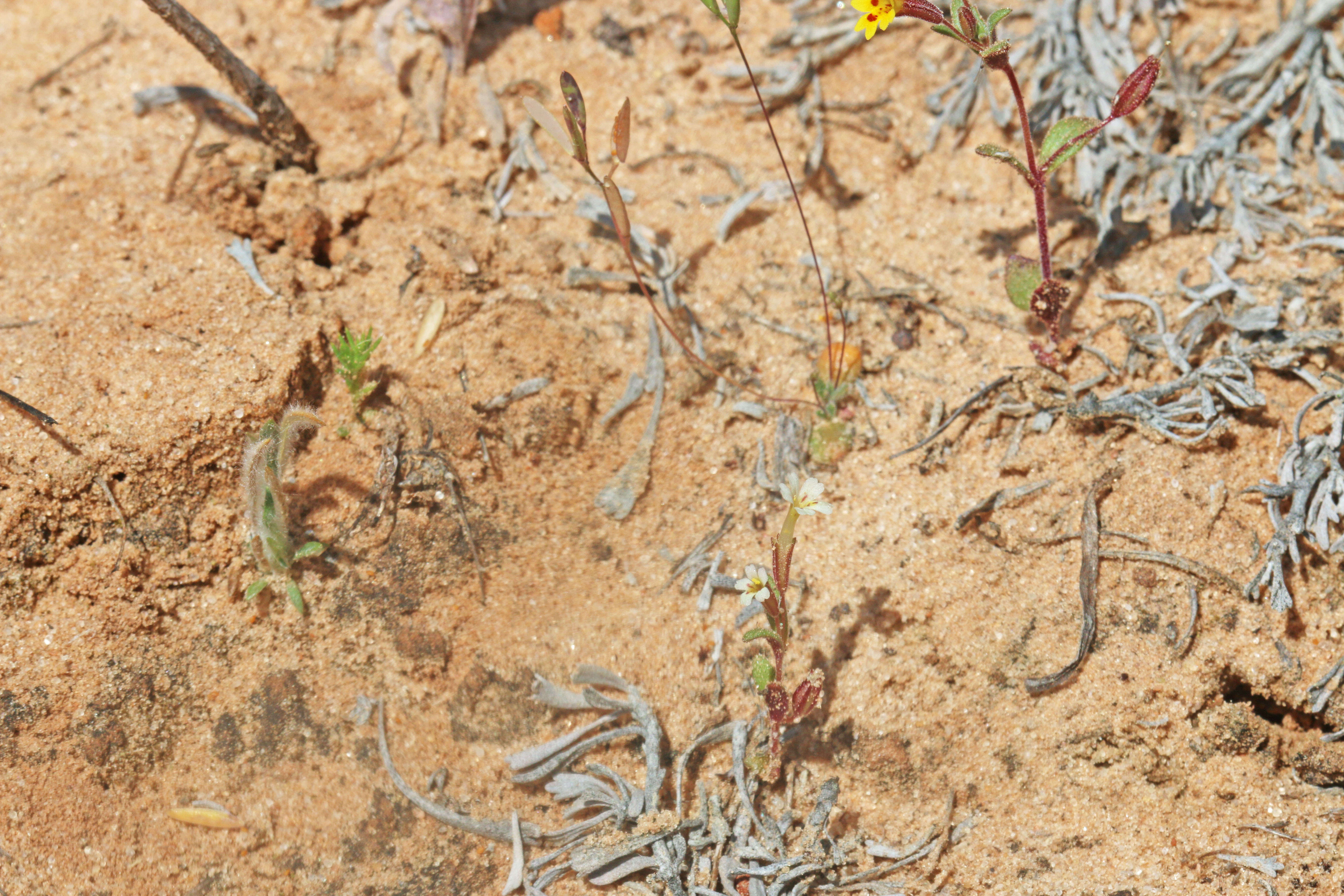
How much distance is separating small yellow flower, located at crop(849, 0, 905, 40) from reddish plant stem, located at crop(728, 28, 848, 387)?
0.32 m

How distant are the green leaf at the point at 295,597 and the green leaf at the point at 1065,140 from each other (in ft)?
7.97

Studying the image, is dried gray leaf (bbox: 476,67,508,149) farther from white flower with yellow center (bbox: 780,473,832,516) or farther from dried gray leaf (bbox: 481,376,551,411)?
white flower with yellow center (bbox: 780,473,832,516)

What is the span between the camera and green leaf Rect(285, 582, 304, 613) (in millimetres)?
2549

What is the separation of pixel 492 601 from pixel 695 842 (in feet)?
2.94

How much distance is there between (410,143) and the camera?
327 cm

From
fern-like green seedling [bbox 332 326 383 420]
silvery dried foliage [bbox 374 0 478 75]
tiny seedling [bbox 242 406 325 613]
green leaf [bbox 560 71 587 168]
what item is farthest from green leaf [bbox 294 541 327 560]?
silvery dried foliage [bbox 374 0 478 75]

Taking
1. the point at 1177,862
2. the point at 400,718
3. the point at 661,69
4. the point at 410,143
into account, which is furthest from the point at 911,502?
the point at 410,143

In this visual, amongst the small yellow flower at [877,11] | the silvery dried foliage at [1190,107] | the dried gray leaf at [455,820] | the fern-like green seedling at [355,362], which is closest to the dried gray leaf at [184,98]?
the fern-like green seedling at [355,362]

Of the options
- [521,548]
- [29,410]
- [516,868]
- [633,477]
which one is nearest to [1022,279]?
[633,477]

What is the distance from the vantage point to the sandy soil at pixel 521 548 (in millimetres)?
2365

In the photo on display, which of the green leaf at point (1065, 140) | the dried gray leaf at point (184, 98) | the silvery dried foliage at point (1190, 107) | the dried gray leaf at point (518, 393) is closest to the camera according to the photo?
the green leaf at point (1065, 140)

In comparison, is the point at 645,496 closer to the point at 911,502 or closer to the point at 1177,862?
the point at 911,502

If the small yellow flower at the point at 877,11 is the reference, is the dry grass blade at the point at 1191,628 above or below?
below

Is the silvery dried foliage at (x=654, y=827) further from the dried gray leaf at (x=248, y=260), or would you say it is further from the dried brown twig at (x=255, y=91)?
the dried brown twig at (x=255, y=91)
